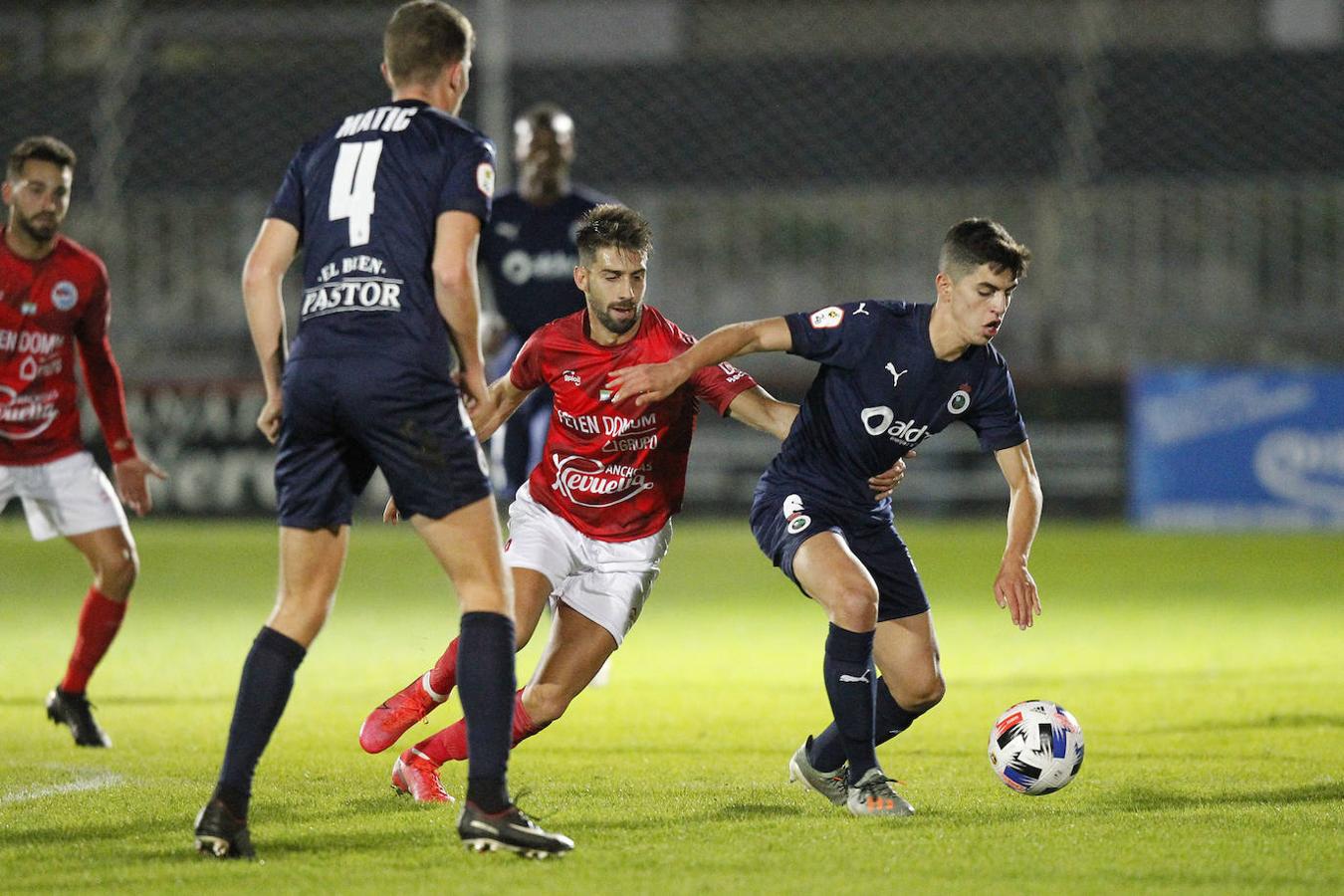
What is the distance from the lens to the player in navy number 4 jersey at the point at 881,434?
5.46 m

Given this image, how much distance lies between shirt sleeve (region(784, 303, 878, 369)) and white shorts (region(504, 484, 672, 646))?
34.8 inches

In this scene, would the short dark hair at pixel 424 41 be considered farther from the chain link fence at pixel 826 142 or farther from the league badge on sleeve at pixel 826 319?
the chain link fence at pixel 826 142

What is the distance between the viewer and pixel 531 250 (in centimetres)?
896

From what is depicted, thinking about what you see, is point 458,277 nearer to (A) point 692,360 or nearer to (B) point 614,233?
(A) point 692,360

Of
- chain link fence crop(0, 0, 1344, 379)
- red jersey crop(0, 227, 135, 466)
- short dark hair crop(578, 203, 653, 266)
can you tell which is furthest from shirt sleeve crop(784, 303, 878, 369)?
chain link fence crop(0, 0, 1344, 379)

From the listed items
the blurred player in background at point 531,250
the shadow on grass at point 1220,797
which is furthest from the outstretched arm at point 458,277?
the blurred player in background at point 531,250

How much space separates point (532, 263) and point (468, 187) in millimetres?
4316

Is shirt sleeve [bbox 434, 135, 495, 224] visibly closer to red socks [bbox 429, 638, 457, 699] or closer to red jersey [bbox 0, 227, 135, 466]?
red socks [bbox 429, 638, 457, 699]

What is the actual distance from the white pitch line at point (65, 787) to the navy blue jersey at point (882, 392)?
247 cm

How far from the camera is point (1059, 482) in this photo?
1803 cm

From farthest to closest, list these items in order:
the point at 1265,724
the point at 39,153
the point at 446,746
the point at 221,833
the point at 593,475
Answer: the point at 1265,724 < the point at 39,153 < the point at 593,475 < the point at 446,746 < the point at 221,833

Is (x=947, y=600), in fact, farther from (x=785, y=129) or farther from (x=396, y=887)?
(x=785, y=129)

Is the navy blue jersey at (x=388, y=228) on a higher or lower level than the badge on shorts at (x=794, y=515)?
higher

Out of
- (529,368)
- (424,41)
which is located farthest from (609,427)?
(424,41)
